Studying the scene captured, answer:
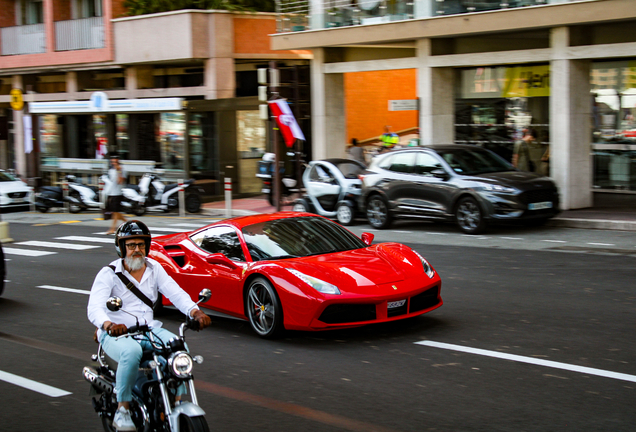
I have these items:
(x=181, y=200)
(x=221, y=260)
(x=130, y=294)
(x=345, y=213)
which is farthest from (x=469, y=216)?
(x=130, y=294)

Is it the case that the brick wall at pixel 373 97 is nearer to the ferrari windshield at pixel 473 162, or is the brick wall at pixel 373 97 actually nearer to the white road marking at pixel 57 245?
the ferrari windshield at pixel 473 162

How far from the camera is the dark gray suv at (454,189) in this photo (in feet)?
50.3

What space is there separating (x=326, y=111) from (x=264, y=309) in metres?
17.7

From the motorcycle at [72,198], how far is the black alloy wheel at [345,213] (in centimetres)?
1110

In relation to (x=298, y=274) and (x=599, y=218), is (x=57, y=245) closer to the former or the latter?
(x=298, y=274)

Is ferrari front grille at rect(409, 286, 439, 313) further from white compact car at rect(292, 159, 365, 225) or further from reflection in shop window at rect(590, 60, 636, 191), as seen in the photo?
reflection in shop window at rect(590, 60, 636, 191)

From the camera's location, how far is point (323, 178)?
63.8 ft

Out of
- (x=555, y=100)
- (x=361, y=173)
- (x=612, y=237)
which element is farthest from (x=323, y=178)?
(x=612, y=237)

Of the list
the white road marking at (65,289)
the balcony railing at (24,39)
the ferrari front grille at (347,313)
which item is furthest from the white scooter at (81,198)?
the ferrari front grille at (347,313)

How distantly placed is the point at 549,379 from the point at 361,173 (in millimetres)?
12594

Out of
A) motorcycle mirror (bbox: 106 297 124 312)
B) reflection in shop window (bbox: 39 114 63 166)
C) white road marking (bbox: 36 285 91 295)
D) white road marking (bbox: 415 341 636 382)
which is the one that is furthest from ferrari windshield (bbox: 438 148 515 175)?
reflection in shop window (bbox: 39 114 63 166)

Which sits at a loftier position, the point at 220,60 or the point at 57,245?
the point at 220,60

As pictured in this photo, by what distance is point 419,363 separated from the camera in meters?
6.65

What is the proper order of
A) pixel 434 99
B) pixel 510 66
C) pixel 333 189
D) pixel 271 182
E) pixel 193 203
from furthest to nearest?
1. pixel 193 203
2. pixel 271 182
3. pixel 434 99
4. pixel 510 66
5. pixel 333 189
